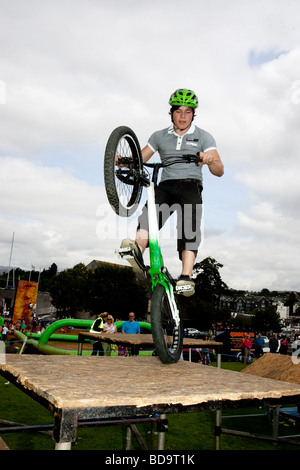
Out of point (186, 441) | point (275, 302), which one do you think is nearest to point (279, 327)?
point (275, 302)

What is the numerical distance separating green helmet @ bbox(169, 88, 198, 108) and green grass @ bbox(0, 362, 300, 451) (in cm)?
494

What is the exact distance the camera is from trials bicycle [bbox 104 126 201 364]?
132 inches

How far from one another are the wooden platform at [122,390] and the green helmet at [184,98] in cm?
282

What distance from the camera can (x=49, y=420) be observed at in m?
6.93

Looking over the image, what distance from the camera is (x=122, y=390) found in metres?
2.01

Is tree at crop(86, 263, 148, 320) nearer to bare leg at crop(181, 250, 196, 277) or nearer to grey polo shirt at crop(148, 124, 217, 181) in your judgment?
grey polo shirt at crop(148, 124, 217, 181)

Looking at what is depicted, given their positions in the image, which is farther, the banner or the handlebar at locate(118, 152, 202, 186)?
the banner

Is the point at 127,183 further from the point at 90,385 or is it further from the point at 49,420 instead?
the point at 49,420

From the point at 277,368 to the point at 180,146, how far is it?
3.46 m

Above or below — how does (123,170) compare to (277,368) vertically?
above

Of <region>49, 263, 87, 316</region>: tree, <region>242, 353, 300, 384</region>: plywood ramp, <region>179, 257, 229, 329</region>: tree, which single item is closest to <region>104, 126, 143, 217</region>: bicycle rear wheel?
<region>242, 353, 300, 384</region>: plywood ramp

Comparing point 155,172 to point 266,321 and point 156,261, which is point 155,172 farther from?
point 266,321

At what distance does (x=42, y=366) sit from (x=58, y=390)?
936 mm

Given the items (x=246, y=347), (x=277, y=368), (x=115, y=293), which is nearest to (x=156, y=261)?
(x=277, y=368)
